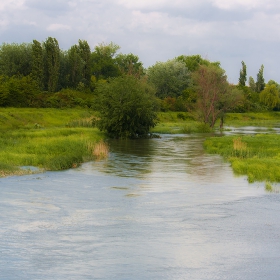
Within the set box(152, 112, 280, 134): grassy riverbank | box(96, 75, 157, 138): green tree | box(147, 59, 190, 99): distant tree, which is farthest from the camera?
box(147, 59, 190, 99): distant tree

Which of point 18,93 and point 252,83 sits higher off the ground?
point 252,83

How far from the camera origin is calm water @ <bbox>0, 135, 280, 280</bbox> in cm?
1391

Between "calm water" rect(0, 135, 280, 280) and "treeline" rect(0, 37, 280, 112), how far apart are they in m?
32.0

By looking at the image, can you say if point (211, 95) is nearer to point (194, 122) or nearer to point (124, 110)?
point (194, 122)

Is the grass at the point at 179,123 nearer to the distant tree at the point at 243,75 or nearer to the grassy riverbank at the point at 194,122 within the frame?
the grassy riverbank at the point at 194,122

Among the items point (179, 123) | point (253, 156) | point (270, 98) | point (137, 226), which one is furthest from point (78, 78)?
point (137, 226)

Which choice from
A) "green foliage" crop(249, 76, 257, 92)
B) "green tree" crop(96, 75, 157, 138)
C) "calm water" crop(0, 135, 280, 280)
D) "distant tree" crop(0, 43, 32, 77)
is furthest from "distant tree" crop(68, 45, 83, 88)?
"calm water" crop(0, 135, 280, 280)

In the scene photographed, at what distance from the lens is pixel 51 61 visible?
8275 centimetres

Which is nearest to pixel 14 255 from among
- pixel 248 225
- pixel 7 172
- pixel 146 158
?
pixel 248 225

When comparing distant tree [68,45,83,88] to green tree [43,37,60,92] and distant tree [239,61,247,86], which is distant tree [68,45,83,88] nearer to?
green tree [43,37,60,92]

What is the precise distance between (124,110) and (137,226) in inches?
1364

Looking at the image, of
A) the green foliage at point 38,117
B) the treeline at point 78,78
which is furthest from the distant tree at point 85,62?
the green foliage at point 38,117

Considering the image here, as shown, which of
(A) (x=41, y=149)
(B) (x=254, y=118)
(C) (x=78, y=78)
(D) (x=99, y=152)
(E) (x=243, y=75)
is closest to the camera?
(A) (x=41, y=149)

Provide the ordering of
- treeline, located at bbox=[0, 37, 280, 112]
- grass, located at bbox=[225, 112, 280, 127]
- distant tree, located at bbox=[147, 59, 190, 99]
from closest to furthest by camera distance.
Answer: treeline, located at bbox=[0, 37, 280, 112] < grass, located at bbox=[225, 112, 280, 127] < distant tree, located at bbox=[147, 59, 190, 99]
